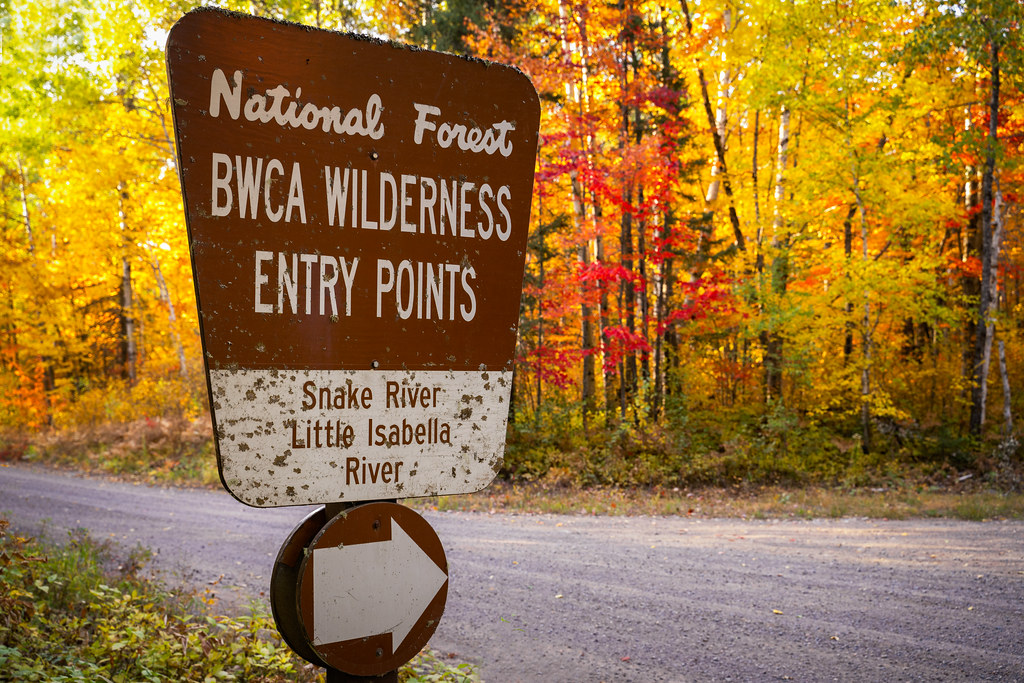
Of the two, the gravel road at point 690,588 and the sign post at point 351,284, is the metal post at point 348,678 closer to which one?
the sign post at point 351,284

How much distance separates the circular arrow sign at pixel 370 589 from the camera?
1435mm

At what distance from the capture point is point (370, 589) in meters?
1.50

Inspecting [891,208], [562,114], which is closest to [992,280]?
[891,208]

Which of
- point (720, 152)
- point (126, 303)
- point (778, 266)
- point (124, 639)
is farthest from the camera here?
point (126, 303)

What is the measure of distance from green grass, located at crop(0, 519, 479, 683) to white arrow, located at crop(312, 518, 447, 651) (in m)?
2.16

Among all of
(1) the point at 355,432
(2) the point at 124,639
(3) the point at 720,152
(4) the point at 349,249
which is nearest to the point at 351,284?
(4) the point at 349,249

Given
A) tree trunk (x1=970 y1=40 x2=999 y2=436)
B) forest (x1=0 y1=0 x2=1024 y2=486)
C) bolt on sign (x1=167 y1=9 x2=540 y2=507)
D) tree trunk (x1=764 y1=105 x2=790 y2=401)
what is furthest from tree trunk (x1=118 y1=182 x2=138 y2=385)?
tree trunk (x1=970 y1=40 x2=999 y2=436)

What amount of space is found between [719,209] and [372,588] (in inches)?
705

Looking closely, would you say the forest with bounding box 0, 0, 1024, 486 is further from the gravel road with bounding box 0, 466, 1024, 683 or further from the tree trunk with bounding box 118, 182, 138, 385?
the gravel road with bounding box 0, 466, 1024, 683

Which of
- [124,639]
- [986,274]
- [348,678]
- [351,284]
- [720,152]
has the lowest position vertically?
[124,639]

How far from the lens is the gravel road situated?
4.25 metres

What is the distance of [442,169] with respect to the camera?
5.15 feet

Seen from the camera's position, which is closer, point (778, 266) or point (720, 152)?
point (778, 266)

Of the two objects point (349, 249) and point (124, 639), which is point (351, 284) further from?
point (124, 639)
